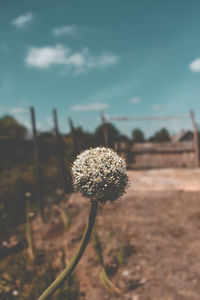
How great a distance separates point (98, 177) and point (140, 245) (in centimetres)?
361

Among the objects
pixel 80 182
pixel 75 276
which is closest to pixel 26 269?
pixel 75 276

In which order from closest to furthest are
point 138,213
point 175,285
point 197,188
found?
point 175,285
point 138,213
point 197,188

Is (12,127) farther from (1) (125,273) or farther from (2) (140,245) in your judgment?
(1) (125,273)

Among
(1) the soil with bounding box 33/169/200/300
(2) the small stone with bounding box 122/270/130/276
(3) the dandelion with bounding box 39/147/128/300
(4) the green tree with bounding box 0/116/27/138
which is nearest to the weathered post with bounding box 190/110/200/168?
(1) the soil with bounding box 33/169/200/300

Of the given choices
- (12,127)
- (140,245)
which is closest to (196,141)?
(140,245)

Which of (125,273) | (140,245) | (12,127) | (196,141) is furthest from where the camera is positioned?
(12,127)

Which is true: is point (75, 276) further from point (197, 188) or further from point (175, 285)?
point (197, 188)

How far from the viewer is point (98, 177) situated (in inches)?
61.5

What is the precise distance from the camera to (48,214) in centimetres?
654

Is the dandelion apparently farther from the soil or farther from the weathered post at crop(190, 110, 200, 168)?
the weathered post at crop(190, 110, 200, 168)

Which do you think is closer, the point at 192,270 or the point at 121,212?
the point at 192,270

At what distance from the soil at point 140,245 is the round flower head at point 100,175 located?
0.18 meters

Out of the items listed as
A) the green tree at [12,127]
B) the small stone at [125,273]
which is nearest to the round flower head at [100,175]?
the small stone at [125,273]

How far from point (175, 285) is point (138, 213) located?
2787 mm
